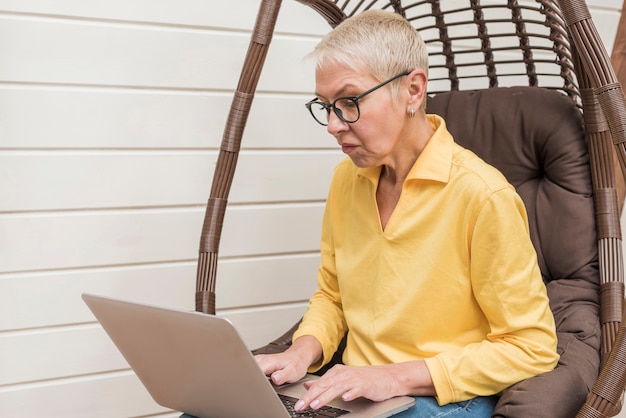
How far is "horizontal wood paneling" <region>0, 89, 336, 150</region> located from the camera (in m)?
1.99

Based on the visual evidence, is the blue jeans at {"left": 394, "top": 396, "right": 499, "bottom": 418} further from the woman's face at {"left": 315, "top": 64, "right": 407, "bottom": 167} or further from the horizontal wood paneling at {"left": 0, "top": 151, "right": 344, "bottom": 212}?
the horizontal wood paneling at {"left": 0, "top": 151, "right": 344, "bottom": 212}

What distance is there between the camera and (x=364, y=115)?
1.41 metres

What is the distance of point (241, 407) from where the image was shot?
1267 mm

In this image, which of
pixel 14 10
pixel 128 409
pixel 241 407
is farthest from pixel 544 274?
pixel 14 10

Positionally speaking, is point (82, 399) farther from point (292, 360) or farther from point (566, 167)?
point (566, 167)

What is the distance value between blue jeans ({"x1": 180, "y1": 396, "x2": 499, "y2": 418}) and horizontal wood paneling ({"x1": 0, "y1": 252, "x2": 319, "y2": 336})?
0.91m

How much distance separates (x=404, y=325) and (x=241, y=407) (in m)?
0.36

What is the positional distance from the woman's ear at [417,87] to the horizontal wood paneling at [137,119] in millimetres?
864

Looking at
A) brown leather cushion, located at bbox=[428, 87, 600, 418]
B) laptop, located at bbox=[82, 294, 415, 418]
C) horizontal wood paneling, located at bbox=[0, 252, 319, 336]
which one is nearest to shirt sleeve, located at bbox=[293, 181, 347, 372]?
laptop, located at bbox=[82, 294, 415, 418]

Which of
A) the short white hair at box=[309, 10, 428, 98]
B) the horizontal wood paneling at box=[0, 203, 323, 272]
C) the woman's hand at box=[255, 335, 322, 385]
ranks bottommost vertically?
the woman's hand at box=[255, 335, 322, 385]

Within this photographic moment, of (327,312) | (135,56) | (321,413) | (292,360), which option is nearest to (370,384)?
(321,413)

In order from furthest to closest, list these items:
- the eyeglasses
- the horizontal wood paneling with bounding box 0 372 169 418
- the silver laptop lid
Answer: the horizontal wood paneling with bounding box 0 372 169 418
the eyeglasses
the silver laptop lid

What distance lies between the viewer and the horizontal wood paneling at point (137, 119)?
1.99 metres

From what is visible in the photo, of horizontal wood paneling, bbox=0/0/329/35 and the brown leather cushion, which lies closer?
the brown leather cushion
